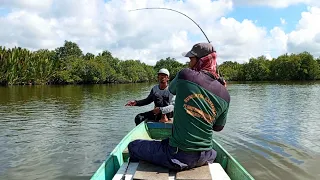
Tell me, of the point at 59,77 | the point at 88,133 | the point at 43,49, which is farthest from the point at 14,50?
the point at 88,133

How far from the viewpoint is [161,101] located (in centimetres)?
898

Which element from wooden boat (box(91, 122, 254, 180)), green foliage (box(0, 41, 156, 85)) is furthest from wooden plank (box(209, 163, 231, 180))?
green foliage (box(0, 41, 156, 85))

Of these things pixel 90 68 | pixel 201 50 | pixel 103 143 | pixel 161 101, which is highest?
pixel 90 68

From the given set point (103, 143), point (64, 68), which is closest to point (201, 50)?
point (103, 143)

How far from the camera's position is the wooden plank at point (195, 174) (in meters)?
3.95

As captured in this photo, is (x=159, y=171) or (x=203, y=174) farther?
(x=159, y=171)

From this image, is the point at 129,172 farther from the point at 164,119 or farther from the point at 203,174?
the point at 164,119

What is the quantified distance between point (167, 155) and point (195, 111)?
0.71 meters

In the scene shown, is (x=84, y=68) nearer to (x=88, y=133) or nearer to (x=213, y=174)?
(x=88, y=133)

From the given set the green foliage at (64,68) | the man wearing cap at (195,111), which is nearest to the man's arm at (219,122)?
the man wearing cap at (195,111)

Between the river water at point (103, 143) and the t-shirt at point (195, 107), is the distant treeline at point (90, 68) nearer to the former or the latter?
the river water at point (103, 143)

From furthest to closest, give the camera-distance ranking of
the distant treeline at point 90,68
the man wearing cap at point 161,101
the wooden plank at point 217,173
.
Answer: the distant treeline at point 90,68 → the man wearing cap at point 161,101 → the wooden plank at point 217,173

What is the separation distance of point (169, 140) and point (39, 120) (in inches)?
563

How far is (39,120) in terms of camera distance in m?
16.9
